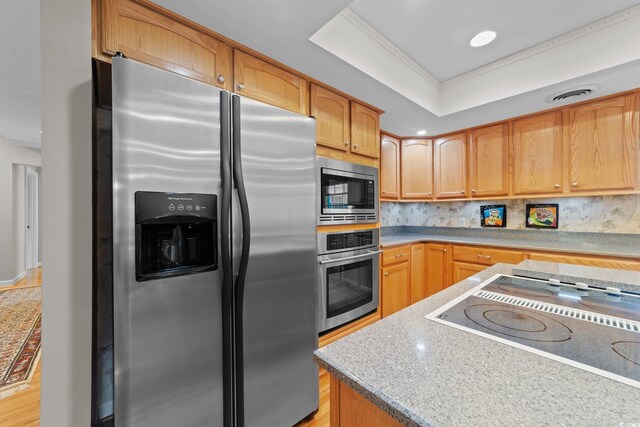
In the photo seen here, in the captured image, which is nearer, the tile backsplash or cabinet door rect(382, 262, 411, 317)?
the tile backsplash

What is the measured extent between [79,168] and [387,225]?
3.16 meters

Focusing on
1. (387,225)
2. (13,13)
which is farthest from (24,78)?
(387,225)

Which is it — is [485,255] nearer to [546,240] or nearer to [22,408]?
[546,240]

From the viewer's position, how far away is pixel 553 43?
1.94 metres

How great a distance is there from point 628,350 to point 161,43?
197 cm

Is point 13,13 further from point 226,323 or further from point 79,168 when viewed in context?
point 226,323

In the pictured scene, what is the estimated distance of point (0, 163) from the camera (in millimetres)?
4246

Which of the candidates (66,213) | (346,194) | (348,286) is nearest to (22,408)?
(66,213)

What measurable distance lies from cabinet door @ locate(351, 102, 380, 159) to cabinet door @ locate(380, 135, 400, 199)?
0.61 m

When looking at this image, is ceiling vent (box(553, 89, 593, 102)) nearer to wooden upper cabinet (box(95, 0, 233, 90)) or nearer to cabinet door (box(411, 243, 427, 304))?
cabinet door (box(411, 243, 427, 304))

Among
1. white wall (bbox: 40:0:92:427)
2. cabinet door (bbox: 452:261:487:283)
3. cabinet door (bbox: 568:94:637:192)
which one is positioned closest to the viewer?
white wall (bbox: 40:0:92:427)

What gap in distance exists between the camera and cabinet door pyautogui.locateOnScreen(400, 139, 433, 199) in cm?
335

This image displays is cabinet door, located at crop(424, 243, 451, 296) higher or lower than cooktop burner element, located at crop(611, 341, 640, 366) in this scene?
lower

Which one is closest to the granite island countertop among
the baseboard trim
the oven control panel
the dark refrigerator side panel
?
the oven control panel
